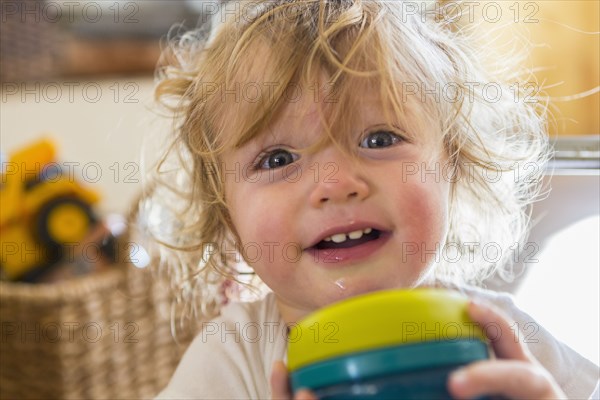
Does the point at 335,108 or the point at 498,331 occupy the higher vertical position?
the point at 335,108

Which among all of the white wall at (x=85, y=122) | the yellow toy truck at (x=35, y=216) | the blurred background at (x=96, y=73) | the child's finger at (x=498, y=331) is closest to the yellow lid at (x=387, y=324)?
the child's finger at (x=498, y=331)

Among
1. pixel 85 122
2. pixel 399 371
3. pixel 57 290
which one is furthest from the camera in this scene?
pixel 85 122

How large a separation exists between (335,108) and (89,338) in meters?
0.65

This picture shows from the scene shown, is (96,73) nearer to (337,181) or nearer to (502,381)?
(337,181)

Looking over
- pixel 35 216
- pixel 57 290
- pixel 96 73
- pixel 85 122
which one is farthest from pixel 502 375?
pixel 96 73

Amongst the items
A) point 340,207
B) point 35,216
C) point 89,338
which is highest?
point 340,207

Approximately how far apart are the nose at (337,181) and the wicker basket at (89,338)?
1.82 ft

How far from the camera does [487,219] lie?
2.96ft

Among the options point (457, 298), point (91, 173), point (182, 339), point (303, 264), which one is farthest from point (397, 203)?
point (91, 173)

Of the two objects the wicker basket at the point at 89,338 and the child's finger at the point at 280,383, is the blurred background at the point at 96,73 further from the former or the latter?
the child's finger at the point at 280,383

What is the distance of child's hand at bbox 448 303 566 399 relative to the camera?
410 mm

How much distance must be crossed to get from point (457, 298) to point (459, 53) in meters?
0.42

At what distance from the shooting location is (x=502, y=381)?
Answer: 1.43 feet

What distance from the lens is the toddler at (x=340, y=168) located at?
66cm
